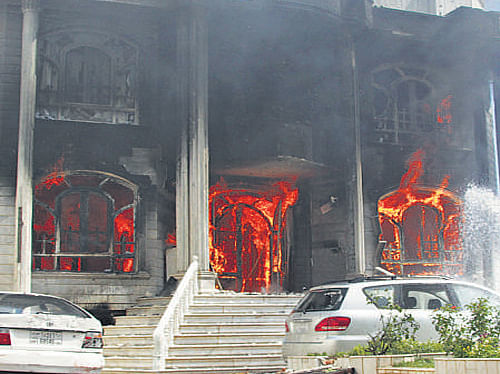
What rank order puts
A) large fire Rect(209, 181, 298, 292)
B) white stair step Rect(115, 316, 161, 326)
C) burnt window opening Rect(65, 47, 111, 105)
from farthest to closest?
large fire Rect(209, 181, 298, 292), burnt window opening Rect(65, 47, 111, 105), white stair step Rect(115, 316, 161, 326)

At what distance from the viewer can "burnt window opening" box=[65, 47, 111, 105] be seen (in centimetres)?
1991

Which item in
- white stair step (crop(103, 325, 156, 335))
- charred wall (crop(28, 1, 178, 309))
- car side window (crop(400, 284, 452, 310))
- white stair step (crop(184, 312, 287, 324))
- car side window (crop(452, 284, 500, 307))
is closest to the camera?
car side window (crop(400, 284, 452, 310))

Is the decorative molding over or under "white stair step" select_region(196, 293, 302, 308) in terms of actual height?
over

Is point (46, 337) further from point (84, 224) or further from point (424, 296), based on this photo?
point (84, 224)

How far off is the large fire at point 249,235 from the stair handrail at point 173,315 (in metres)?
4.34

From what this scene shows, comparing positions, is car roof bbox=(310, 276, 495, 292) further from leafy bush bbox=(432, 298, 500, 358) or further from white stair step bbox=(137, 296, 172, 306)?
white stair step bbox=(137, 296, 172, 306)

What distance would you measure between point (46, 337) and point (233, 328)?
264 inches

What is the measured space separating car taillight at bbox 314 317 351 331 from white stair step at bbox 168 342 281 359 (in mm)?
3488

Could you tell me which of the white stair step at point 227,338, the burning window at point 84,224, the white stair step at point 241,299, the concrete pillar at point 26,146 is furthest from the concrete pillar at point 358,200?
the concrete pillar at point 26,146

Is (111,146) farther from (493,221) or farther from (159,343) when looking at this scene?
(493,221)

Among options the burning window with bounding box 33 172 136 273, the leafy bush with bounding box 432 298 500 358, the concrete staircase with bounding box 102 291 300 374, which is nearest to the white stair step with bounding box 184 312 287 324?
the concrete staircase with bounding box 102 291 300 374

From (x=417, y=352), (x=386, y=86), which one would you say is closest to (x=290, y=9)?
(x=386, y=86)

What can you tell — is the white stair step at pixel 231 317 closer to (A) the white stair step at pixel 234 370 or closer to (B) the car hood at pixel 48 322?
(A) the white stair step at pixel 234 370

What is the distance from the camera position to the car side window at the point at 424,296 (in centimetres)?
1193
